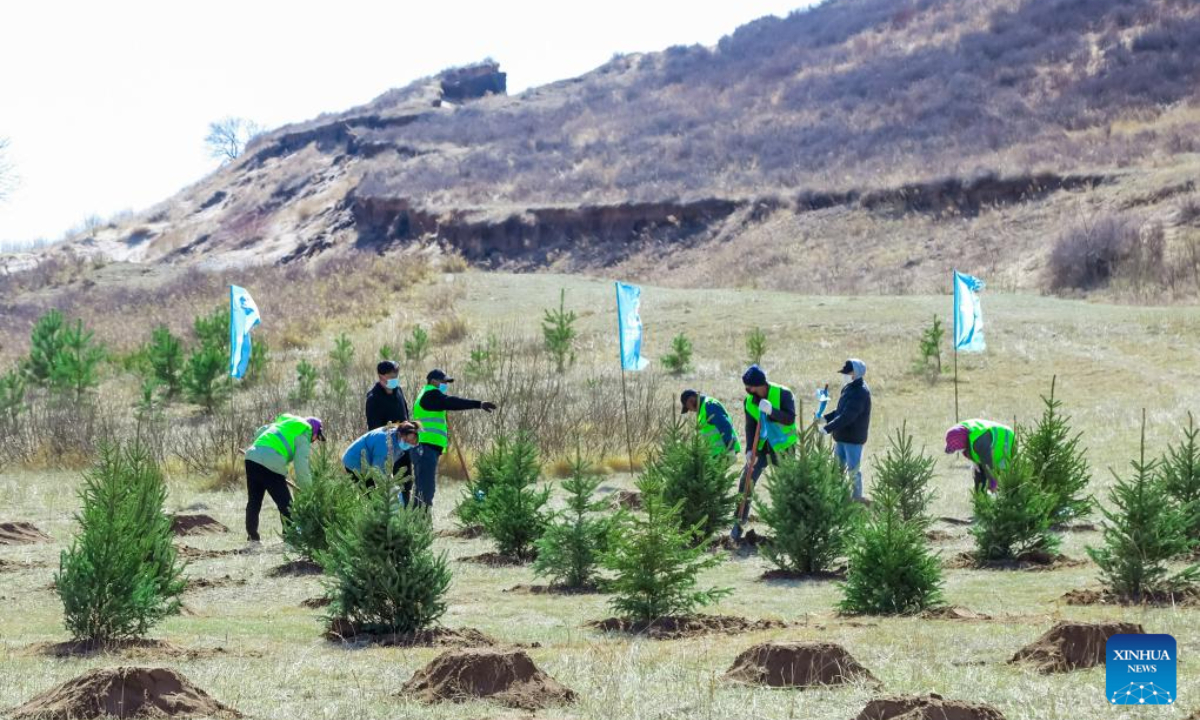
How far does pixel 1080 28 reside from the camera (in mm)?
74438

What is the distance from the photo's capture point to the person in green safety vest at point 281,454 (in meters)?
14.5


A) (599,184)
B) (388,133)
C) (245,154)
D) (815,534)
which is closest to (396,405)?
(815,534)

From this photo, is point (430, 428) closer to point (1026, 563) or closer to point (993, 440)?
point (993, 440)

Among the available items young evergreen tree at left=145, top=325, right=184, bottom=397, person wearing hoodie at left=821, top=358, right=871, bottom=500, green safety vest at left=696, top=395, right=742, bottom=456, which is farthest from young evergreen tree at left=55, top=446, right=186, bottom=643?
young evergreen tree at left=145, top=325, right=184, bottom=397

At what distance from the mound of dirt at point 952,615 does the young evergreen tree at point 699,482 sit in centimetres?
439

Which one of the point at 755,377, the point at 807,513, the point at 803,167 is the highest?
the point at 803,167

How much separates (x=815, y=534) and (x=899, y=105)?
197 ft

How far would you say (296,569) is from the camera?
13.6 metres

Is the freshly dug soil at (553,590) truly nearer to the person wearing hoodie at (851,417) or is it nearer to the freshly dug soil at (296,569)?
the freshly dug soil at (296,569)

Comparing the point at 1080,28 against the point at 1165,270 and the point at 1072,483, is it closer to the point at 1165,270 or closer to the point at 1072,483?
the point at 1165,270

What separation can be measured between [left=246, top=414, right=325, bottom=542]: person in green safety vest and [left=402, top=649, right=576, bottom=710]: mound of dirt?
21.4ft

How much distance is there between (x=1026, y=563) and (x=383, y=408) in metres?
5.82

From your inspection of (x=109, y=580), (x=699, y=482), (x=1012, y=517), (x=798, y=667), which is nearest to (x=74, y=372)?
(x=699, y=482)

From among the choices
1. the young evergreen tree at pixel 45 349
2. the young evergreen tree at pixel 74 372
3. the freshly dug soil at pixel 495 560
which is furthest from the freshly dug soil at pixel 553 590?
the young evergreen tree at pixel 45 349
